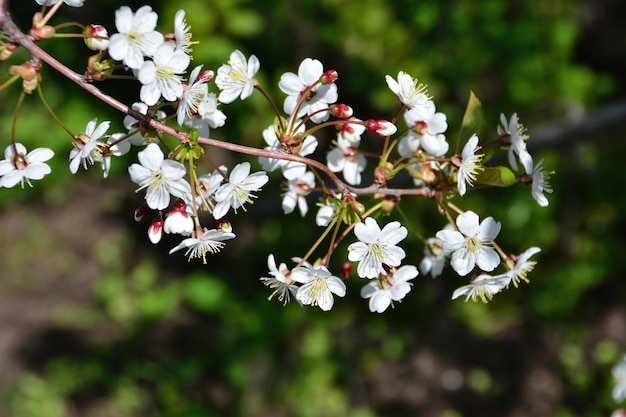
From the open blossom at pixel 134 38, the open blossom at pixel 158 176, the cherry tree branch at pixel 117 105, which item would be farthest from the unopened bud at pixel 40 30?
the open blossom at pixel 158 176

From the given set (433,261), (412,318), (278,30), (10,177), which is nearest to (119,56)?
(10,177)

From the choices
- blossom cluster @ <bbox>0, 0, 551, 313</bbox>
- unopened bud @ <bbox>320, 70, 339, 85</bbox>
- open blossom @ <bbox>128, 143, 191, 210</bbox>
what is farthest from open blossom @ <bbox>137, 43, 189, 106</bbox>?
unopened bud @ <bbox>320, 70, 339, 85</bbox>

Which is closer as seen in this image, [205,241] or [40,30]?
[40,30]

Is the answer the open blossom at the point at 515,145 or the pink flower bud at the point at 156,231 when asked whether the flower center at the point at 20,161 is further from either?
the open blossom at the point at 515,145

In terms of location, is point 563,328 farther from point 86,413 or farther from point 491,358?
point 86,413

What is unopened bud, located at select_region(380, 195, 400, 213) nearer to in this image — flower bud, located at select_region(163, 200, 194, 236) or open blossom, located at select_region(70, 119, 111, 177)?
flower bud, located at select_region(163, 200, 194, 236)

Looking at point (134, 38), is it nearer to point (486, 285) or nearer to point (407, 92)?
point (407, 92)

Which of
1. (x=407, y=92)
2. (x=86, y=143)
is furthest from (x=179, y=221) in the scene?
(x=407, y=92)
